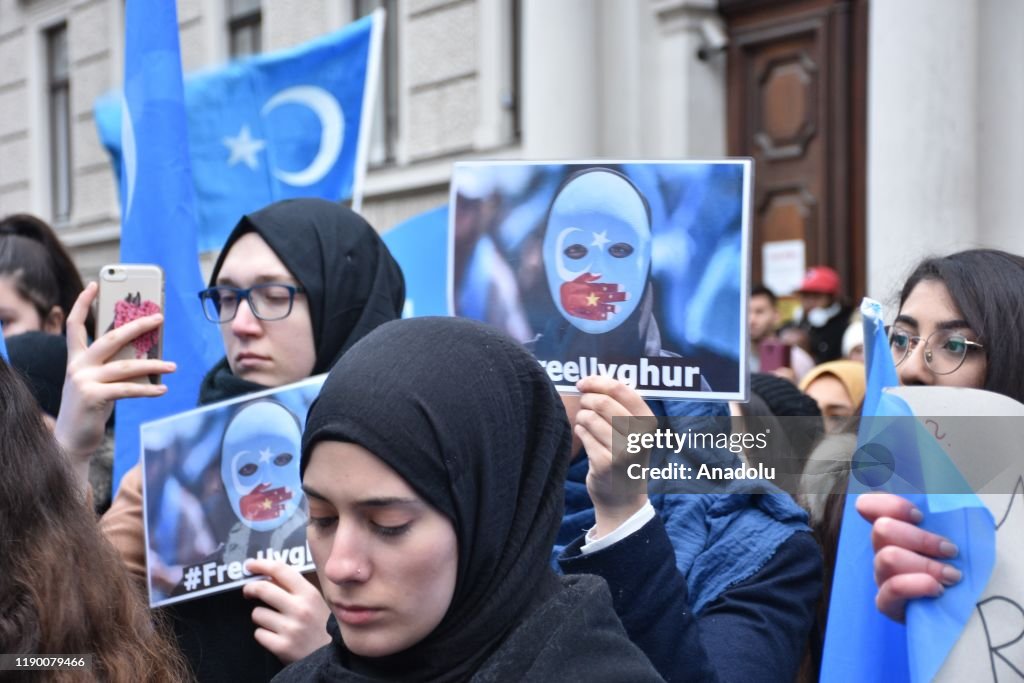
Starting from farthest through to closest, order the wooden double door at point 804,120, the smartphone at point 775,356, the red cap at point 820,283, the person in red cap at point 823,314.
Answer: the wooden double door at point 804,120 < the red cap at point 820,283 < the person in red cap at point 823,314 < the smartphone at point 775,356

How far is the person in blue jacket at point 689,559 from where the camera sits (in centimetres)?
193

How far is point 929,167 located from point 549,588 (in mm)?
5280

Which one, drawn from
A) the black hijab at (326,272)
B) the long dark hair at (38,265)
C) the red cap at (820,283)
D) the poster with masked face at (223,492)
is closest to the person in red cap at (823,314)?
the red cap at (820,283)

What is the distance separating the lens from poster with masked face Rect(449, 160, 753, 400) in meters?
2.34

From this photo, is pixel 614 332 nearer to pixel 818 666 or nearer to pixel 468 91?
pixel 818 666

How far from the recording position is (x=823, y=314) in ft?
23.1

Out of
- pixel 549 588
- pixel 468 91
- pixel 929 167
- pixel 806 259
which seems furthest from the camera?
pixel 468 91

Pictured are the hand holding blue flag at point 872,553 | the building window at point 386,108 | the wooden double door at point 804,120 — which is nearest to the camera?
the hand holding blue flag at point 872,553

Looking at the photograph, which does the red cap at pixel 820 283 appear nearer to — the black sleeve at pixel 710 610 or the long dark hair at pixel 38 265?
the long dark hair at pixel 38 265

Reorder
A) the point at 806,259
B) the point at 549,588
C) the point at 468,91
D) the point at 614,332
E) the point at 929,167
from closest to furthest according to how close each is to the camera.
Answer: the point at 549,588
the point at 614,332
the point at 929,167
the point at 806,259
the point at 468,91

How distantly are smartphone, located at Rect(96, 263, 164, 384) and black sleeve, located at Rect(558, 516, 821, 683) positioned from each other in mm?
1001

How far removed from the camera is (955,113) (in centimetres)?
648

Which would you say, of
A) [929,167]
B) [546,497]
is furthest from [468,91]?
[546,497]

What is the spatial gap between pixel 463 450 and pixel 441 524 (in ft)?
0.31
